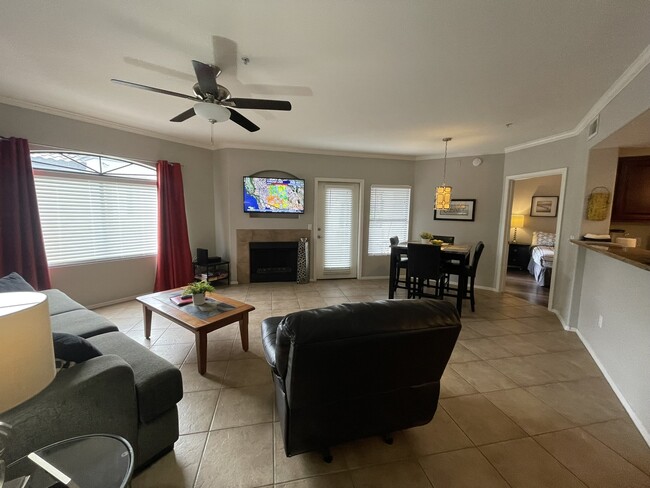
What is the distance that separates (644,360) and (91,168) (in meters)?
5.96

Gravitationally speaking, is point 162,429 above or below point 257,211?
below

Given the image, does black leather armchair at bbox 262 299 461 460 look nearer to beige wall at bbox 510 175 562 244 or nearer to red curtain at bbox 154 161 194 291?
red curtain at bbox 154 161 194 291

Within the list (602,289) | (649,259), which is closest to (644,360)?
(649,259)

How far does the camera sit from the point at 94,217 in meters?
3.71

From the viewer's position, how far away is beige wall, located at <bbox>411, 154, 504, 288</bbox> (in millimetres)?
4840

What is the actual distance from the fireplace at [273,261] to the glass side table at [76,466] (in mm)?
3995

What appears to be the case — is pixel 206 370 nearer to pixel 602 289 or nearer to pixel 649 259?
pixel 649 259

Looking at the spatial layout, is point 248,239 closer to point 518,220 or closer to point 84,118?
point 84,118

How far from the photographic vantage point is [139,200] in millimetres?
4152

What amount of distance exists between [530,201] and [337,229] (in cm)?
518

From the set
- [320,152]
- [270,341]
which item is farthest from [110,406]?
[320,152]

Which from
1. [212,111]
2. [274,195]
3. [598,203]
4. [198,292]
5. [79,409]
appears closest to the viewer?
[79,409]

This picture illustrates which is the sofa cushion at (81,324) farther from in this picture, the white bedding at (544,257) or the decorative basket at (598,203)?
the white bedding at (544,257)

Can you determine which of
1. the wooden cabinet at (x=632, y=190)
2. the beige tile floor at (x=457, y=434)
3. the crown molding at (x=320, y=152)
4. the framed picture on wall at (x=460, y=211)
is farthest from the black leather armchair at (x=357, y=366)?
the framed picture on wall at (x=460, y=211)
